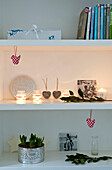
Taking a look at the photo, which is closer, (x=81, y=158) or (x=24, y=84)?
(x=81, y=158)

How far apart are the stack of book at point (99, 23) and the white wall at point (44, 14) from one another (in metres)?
0.28

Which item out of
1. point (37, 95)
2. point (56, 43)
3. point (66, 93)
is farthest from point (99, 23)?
point (37, 95)

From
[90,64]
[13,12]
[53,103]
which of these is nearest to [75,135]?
[53,103]

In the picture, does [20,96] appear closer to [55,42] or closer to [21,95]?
[21,95]

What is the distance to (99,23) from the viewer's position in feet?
5.76

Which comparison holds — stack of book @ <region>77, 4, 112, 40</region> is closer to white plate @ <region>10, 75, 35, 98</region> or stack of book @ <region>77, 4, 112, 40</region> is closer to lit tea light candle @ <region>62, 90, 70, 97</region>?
lit tea light candle @ <region>62, 90, 70, 97</region>

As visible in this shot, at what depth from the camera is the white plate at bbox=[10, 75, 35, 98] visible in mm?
2004

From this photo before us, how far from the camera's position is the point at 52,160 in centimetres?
185

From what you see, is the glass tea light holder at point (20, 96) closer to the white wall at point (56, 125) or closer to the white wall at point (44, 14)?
the white wall at point (56, 125)

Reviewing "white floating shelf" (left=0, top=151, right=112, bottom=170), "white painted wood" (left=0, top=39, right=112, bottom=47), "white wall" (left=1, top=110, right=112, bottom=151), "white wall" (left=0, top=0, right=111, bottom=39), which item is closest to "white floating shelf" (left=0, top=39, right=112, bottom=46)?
"white painted wood" (left=0, top=39, right=112, bottom=47)

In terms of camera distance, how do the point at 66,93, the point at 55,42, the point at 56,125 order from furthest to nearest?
the point at 56,125
the point at 66,93
the point at 55,42

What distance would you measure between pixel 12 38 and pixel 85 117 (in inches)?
33.7

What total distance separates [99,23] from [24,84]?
74 cm

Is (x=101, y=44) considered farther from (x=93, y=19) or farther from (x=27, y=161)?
(x=27, y=161)
